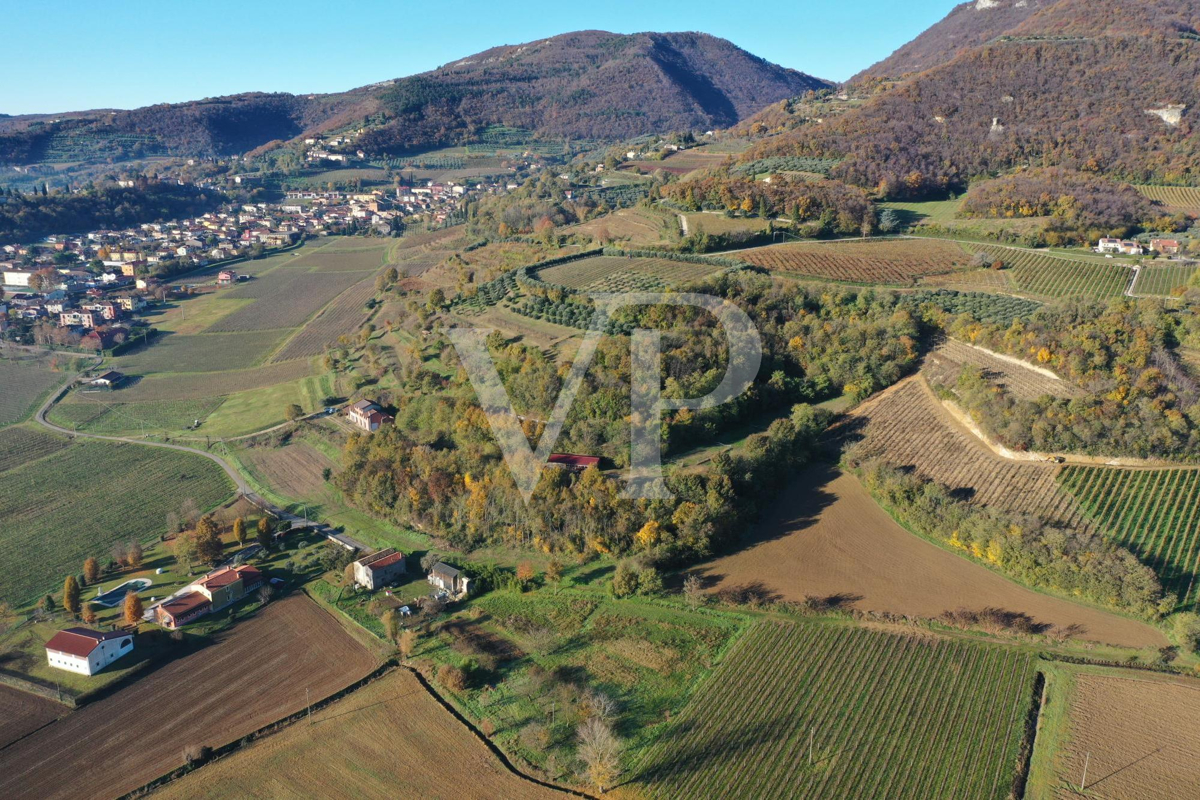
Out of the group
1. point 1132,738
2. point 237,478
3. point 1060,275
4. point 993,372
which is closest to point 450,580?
point 237,478

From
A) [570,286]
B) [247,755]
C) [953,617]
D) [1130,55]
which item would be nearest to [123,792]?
[247,755]

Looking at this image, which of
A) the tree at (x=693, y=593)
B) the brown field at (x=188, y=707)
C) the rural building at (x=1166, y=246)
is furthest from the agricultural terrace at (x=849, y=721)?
the rural building at (x=1166, y=246)

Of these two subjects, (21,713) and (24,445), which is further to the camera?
(24,445)

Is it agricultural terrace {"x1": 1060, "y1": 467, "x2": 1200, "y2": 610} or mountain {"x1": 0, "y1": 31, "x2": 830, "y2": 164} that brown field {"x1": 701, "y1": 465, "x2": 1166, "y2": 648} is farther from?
mountain {"x1": 0, "y1": 31, "x2": 830, "y2": 164}

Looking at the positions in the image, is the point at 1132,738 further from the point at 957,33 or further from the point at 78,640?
the point at 957,33

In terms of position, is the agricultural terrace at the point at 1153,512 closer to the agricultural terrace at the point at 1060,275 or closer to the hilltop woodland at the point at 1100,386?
the hilltop woodland at the point at 1100,386

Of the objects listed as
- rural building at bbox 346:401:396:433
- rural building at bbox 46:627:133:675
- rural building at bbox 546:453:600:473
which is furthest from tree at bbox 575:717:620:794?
rural building at bbox 346:401:396:433
